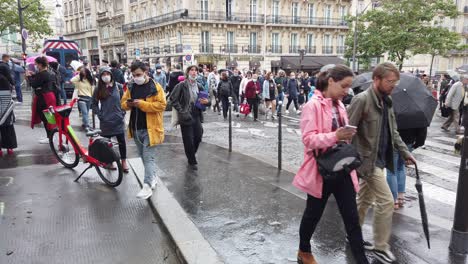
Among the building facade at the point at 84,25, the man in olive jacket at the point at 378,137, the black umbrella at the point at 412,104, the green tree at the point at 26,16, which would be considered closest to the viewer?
the man in olive jacket at the point at 378,137

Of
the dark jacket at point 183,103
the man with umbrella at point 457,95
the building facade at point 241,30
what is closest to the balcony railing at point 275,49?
the building facade at point 241,30

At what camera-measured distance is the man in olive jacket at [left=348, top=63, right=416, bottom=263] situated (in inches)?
144

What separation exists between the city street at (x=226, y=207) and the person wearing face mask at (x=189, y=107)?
0.47 m

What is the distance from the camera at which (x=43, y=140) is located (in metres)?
9.00

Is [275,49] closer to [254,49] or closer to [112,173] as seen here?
[254,49]

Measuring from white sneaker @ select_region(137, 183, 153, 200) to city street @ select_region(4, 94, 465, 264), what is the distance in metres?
0.09

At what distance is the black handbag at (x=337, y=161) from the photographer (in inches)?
124

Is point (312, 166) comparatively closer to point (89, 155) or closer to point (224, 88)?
point (89, 155)

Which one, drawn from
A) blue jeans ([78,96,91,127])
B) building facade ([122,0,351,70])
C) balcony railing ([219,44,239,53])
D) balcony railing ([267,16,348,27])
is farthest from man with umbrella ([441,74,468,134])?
balcony railing ([267,16,348,27])

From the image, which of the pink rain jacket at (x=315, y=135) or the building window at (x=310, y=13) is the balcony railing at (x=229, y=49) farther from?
the pink rain jacket at (x=315, y=135)

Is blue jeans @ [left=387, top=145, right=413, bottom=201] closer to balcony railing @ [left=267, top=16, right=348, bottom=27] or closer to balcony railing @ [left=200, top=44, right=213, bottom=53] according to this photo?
balcony railing @ [left=200, top=44, right=213, bottom=53]

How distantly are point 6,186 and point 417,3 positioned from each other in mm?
27437

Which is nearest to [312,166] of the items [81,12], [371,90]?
[371,90]

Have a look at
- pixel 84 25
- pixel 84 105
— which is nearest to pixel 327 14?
pixel 84 105
